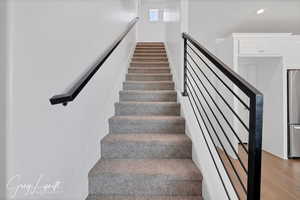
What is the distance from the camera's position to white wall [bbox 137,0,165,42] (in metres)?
7.54

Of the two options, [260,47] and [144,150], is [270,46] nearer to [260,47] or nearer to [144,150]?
[260,47]

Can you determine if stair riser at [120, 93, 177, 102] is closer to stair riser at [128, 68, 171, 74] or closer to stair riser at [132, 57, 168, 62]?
stair riser at [128, 68, 171, 74]

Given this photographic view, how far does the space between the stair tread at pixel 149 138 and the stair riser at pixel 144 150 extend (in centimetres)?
3

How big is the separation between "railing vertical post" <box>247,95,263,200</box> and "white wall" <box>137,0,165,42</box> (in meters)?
7.13

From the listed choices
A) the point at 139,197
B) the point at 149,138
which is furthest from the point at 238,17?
the point at 139,197

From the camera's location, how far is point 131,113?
2.53 m

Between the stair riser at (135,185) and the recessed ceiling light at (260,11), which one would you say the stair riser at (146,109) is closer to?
the stair riser at (135,185)

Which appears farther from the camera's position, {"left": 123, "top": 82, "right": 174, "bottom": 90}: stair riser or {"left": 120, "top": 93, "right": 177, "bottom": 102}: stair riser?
{"left": 123, "top": 82, "right": 174, "bottom": 90}: stair riser

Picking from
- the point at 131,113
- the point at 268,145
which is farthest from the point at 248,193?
the point at 268,145

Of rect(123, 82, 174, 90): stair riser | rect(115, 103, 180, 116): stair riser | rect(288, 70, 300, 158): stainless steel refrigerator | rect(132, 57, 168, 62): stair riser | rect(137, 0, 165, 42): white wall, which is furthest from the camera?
rect(137, 0, 165, 42): white wall

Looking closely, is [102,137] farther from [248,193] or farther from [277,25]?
[277,25]

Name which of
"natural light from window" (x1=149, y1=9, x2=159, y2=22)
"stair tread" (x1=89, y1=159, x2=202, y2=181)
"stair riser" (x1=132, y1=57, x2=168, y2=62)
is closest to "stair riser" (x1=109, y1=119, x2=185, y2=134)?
"stair tread" (x1=89, y1=159, x2=202, y2=181)

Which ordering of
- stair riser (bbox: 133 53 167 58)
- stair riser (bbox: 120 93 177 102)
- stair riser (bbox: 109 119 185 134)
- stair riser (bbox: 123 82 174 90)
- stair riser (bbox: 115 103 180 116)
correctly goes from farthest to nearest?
stair riser (bbox: 133 53 167 58), stair riser (bbox: 123 82 174 90), stair riser (bbox: 120 93 177 102), stair riser (bbox: 115 103 180 116), stair riser (bbox: 109 119 185 134)

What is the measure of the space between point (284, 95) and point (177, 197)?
322 cm
